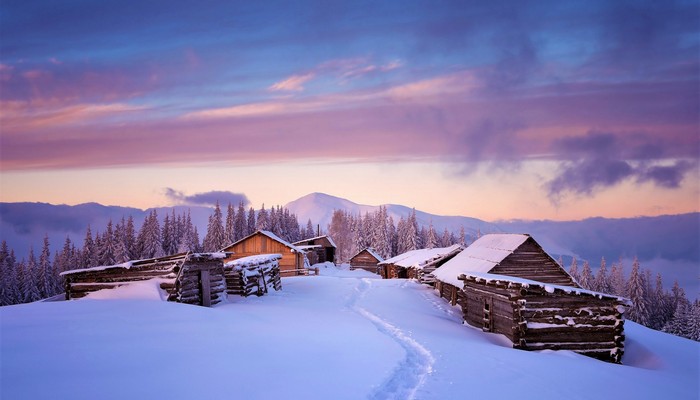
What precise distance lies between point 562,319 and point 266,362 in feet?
45.5

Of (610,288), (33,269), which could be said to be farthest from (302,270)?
(610,288)

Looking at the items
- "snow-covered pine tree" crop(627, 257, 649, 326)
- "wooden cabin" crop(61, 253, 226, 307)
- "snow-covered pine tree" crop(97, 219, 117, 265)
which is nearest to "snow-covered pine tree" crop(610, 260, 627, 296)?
"snow-covered pine tree" crop(627, 257, 649, 326)

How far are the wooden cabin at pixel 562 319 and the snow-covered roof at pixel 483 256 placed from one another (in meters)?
6.88

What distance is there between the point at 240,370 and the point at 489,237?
1028 inches

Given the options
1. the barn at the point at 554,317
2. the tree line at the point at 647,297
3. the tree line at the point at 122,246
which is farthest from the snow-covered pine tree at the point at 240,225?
the barn at the point at 554,317

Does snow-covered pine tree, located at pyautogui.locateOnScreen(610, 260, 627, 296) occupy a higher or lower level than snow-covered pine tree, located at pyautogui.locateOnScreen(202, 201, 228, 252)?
lower

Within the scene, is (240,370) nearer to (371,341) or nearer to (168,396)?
(168,396)

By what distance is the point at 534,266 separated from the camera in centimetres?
Result: 2612

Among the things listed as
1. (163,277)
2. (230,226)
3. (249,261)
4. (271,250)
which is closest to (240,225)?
(230,226)

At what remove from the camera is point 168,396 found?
21.5 feet

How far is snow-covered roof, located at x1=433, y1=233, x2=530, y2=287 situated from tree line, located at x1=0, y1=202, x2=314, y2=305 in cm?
6367

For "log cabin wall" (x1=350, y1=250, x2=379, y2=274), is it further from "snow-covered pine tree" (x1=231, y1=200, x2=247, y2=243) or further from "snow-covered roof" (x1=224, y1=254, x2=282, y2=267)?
"snow-covered roof" (x1=224, y1=254, x2=282, y2=267)

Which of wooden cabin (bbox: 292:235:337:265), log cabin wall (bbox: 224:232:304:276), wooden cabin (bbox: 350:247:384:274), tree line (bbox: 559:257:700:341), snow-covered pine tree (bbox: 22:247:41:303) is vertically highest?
log cabin wall (bbox: 224:232:304:276)

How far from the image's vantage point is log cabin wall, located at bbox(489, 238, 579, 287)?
2555 centimetres
